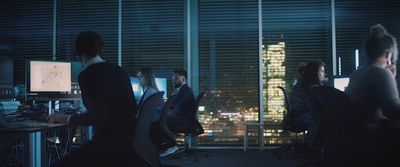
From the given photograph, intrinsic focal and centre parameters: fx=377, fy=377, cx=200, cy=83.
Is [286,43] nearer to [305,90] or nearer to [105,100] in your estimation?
[305,90]

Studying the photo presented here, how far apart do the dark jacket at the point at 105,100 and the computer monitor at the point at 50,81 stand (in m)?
1.78

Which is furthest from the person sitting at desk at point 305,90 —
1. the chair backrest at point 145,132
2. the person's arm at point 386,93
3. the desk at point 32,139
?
the desk at point 32,139

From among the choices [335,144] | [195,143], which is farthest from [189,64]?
[335,144]

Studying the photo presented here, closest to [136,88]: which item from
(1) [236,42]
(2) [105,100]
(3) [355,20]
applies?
(1) [236,42]

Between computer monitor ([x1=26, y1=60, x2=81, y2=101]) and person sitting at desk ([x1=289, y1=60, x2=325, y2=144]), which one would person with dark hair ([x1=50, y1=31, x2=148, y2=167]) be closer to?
computer monitor ([x1=26, y1=60, x2=81, y2=101])

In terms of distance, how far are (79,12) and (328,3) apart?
4.37 meters

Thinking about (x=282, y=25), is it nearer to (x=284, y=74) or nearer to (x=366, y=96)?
(x=284, y=74)

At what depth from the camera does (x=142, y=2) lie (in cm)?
665

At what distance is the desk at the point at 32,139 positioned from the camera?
2.38 m

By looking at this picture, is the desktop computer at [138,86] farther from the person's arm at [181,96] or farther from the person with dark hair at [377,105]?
the person with dark hair at [377,105]

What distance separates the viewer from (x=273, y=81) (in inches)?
255

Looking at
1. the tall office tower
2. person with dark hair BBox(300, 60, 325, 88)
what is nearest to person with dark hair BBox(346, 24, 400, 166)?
person with dark hair BBox(300, 60, 325, 88)

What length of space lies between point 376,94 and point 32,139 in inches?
86.4

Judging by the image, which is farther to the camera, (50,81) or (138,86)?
(138,86)
